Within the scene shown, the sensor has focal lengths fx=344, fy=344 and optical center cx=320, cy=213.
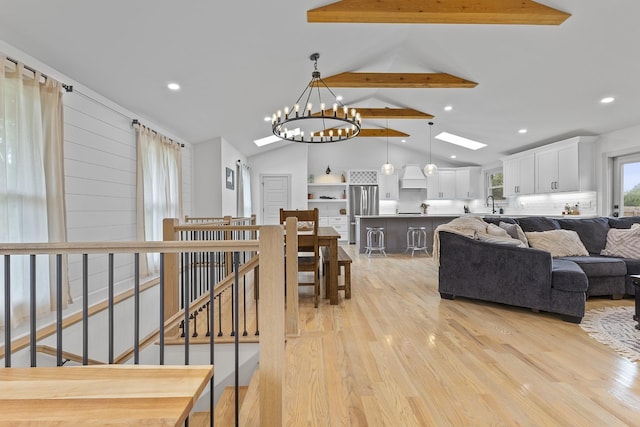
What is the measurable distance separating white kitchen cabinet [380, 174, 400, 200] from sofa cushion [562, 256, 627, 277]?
640 cm

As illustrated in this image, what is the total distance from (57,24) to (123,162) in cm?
187

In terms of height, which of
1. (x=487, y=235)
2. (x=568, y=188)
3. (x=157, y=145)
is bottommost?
(x=487, y=235)

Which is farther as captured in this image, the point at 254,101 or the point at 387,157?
the point at 387,157

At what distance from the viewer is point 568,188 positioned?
625 cm

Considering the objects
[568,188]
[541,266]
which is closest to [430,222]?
[568,188]

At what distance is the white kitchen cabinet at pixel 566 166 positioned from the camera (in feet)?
19.8

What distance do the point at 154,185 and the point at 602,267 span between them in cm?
564

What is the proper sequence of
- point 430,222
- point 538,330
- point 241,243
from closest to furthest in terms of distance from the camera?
point 241,243, point 538,330, point 430,222

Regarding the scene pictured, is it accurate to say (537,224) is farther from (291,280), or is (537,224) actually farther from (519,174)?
(519,174)

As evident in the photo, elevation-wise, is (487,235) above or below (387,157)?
below

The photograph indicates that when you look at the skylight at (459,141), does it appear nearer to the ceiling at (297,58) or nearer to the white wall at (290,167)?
the ceiling at (297,58)

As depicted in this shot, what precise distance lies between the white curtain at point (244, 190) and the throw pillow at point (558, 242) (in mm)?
5922

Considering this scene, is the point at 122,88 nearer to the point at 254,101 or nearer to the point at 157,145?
the point at 157,145

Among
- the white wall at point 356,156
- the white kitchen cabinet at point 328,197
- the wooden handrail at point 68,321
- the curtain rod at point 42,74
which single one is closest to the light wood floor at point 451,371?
the wooden handrail at point 68,321
